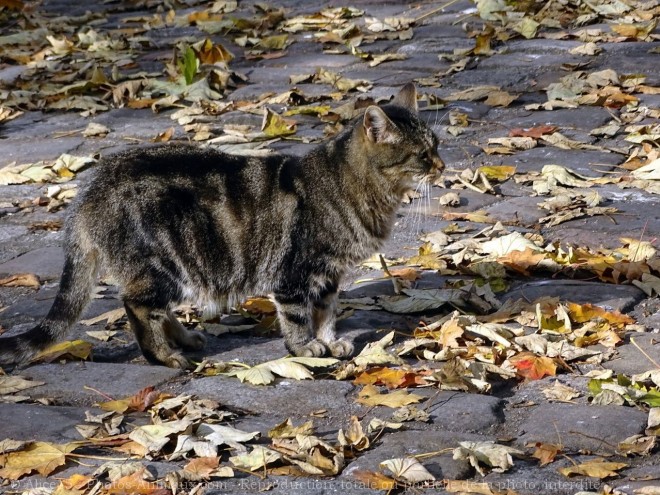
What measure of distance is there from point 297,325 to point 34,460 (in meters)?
1.33

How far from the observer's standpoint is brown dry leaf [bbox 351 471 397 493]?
2861 millimetres

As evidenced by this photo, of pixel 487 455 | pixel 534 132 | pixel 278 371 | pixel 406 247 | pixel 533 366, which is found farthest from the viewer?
pixel 534 132

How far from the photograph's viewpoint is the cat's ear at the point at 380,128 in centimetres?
432

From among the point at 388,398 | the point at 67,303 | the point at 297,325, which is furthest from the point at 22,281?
the point at 388,398

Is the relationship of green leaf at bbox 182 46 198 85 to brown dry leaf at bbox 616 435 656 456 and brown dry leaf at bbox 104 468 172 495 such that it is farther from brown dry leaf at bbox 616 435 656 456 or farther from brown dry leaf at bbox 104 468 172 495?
brown dry leaf at bbox 616 435 656 456

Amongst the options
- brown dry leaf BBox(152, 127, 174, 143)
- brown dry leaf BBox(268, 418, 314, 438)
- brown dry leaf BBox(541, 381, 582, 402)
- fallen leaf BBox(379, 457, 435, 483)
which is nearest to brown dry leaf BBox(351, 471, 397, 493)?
fallen leaf BBox(379, 457, 435, 483)

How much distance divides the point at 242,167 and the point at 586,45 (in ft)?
11.9

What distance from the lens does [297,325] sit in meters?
4.13

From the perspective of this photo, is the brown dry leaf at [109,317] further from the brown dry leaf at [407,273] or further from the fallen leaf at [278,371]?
the brown dry leaf at [407,273]

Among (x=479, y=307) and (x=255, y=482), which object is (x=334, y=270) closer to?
(x=479, y=307)

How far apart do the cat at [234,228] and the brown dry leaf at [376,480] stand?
1.11 metres

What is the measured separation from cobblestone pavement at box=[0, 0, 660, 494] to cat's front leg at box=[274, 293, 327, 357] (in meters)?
0.09

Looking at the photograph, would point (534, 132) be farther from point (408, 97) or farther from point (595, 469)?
point (595, 469)

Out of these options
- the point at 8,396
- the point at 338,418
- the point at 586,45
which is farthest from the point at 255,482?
the point at 586,45
